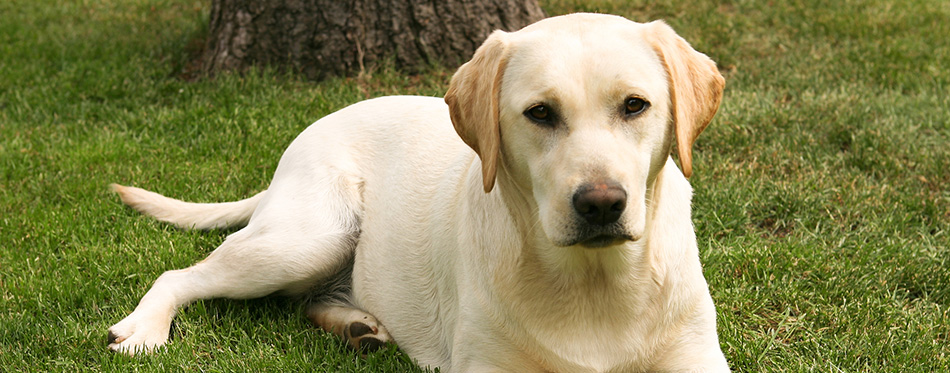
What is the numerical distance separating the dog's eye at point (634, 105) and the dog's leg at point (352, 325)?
157 centimetres

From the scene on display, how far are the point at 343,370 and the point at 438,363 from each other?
379mm

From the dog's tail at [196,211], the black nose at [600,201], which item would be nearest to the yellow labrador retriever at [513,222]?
the black nose at [600,201]

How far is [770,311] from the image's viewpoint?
157 inches

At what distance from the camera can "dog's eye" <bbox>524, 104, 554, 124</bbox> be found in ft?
9.16

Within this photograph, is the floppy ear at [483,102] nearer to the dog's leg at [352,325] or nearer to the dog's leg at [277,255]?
the dog's leg at [352,325]

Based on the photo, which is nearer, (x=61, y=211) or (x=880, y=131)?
(x=61, y=211)

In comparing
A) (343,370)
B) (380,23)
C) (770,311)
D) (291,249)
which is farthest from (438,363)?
(380,23)

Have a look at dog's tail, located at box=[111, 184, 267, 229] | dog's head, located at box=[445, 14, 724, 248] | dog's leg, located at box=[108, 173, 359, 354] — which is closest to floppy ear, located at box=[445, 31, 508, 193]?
dog's head, located at box=[445, 14, 724, 248]

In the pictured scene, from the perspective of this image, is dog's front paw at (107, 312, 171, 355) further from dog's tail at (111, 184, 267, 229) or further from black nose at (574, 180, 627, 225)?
black nose at (574, 180, 627, 225)

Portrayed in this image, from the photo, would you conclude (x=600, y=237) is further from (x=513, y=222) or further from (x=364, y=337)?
(x=364, y=337)

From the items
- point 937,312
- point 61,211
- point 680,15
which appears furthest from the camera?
point 680,15

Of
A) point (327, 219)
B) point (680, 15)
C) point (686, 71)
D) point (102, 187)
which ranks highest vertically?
point (686, 71)

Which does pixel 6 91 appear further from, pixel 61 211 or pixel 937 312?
pixel 937 312

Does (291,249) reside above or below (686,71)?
below
